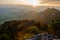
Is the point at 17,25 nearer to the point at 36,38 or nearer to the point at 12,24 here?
the point at 12,24

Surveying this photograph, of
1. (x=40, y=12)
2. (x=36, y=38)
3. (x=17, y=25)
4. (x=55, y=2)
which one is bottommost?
(x=36, y=38)

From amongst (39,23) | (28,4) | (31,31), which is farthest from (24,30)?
(28,4)

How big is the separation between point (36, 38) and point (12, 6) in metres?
0.61

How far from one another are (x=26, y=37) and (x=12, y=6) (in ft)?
1.72

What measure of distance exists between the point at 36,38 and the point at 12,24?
418 millimetres

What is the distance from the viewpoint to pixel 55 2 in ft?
7.15

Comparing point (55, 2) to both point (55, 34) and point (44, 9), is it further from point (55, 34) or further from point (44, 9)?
point (55, 34)

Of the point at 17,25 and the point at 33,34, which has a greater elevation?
the point at 17,25

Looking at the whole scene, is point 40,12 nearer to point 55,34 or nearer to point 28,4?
point 28,4

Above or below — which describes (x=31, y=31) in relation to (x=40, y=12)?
below

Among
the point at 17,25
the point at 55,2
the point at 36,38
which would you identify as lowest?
the point at 36,38

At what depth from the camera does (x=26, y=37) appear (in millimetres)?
2068

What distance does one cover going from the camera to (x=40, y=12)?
2.17 m

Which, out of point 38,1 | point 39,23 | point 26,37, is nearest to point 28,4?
point 38,1
